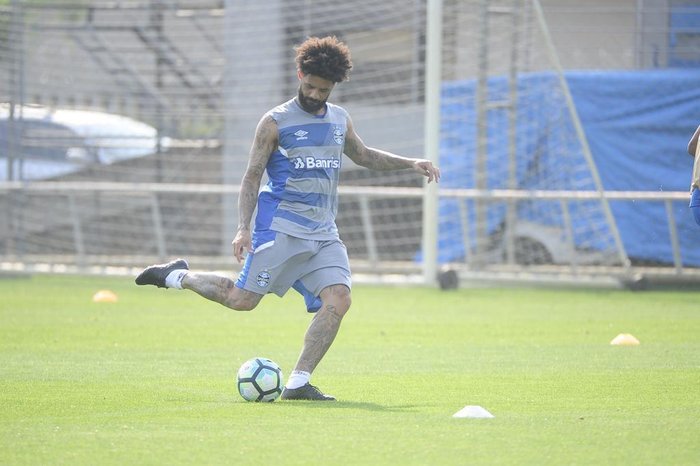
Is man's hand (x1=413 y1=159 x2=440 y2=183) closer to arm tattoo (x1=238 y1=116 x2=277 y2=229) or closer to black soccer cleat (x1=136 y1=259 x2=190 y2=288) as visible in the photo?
arm tattoo (x1=238 y1=116 x2=277 y2=229)

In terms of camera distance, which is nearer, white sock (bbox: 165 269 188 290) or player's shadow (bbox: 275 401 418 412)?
player's shadow (bbox: 275 401 418 412)

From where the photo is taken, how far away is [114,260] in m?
20.6

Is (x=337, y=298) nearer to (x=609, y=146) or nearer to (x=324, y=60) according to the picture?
(x=324, y=60)

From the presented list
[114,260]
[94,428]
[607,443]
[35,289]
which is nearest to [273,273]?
[94,428]

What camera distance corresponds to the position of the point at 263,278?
330 inches

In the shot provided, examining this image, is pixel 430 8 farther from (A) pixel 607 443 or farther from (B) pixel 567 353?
(A) pixel 607 443

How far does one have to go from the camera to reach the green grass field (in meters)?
6.27

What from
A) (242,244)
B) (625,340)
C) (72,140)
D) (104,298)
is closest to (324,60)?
(242,244)

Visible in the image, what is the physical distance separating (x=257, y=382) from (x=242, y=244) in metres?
0.84

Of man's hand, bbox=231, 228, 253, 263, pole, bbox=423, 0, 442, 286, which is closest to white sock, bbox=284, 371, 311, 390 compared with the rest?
man's hand, bbox=231, 228, 253, 263

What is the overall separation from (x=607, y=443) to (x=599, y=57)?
15.1 m

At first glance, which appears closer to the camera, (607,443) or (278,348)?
(607,443)

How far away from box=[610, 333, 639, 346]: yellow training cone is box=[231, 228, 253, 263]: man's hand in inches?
181

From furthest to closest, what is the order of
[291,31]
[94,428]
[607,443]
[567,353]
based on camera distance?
[291,31], [567,353], [94,428], [607,443]
